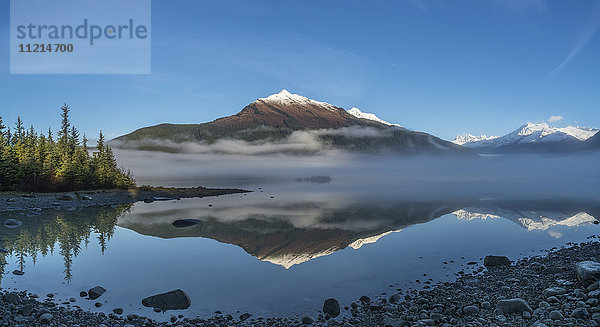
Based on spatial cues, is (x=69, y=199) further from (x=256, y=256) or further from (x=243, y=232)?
(x=256, y=256)

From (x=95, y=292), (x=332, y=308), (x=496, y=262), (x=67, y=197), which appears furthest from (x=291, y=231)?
(x=67, y=197)

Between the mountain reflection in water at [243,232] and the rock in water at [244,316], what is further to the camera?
the mountain reflection in water at [243,232]

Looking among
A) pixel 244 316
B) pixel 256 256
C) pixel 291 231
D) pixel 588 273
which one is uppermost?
pixel 588 273

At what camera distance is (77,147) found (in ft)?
323

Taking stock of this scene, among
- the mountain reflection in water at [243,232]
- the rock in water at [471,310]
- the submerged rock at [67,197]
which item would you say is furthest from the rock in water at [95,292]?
the submerged rock at [67,197]

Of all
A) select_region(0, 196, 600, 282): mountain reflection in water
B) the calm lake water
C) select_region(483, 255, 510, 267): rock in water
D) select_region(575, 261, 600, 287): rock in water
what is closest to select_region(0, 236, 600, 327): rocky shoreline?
select_region(575, 261, 600, 287): rock in water

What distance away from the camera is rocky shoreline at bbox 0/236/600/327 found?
13.9m

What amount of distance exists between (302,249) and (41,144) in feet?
303

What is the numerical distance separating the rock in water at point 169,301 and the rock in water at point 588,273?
1937cm

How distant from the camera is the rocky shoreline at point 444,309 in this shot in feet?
45.5

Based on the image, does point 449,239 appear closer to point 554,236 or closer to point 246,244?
point 554,236

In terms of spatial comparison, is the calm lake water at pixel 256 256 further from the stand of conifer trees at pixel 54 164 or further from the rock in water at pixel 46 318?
the stand of conifer trees at pixel 54 164

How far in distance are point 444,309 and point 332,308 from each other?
5.28m

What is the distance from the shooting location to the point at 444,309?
634 inches
